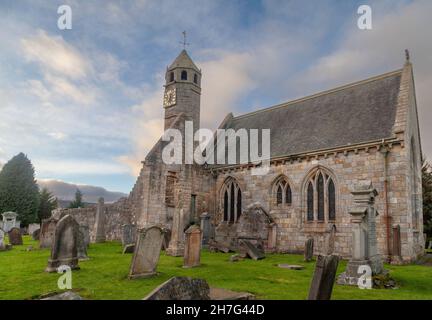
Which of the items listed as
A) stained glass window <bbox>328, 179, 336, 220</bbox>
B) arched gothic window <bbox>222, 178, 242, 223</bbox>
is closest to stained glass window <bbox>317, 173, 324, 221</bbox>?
stained glass window <bbox>328, 179, 336, 220</bbox>

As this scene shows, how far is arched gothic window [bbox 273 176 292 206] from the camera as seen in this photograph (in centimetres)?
1939

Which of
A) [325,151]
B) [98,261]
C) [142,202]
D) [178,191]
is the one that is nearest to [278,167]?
[325,151]

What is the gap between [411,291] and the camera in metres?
8.77

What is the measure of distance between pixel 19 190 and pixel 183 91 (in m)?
27.1

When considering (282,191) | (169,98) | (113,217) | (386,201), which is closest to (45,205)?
(113,217)

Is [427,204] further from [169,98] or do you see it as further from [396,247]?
[169,98]

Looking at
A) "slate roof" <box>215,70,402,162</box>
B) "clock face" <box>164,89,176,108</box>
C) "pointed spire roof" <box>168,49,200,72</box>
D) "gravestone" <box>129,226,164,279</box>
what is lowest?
"gravestone" <box>129,226,164,279</box>

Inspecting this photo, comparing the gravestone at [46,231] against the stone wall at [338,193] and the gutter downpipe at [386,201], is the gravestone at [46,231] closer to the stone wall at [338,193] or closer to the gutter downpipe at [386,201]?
the stone wall at [338,193]

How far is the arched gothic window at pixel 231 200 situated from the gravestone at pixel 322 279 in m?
15.4

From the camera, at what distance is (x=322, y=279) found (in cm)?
640

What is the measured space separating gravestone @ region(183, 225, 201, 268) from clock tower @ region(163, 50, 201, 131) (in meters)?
13.2

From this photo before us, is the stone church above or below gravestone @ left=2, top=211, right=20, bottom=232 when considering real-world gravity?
above

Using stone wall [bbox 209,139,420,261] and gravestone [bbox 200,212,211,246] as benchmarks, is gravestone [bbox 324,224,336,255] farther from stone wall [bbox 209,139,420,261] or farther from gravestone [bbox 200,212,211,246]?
gravestone [bbox 200,212,211,246]

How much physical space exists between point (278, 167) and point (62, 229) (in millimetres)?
12575
